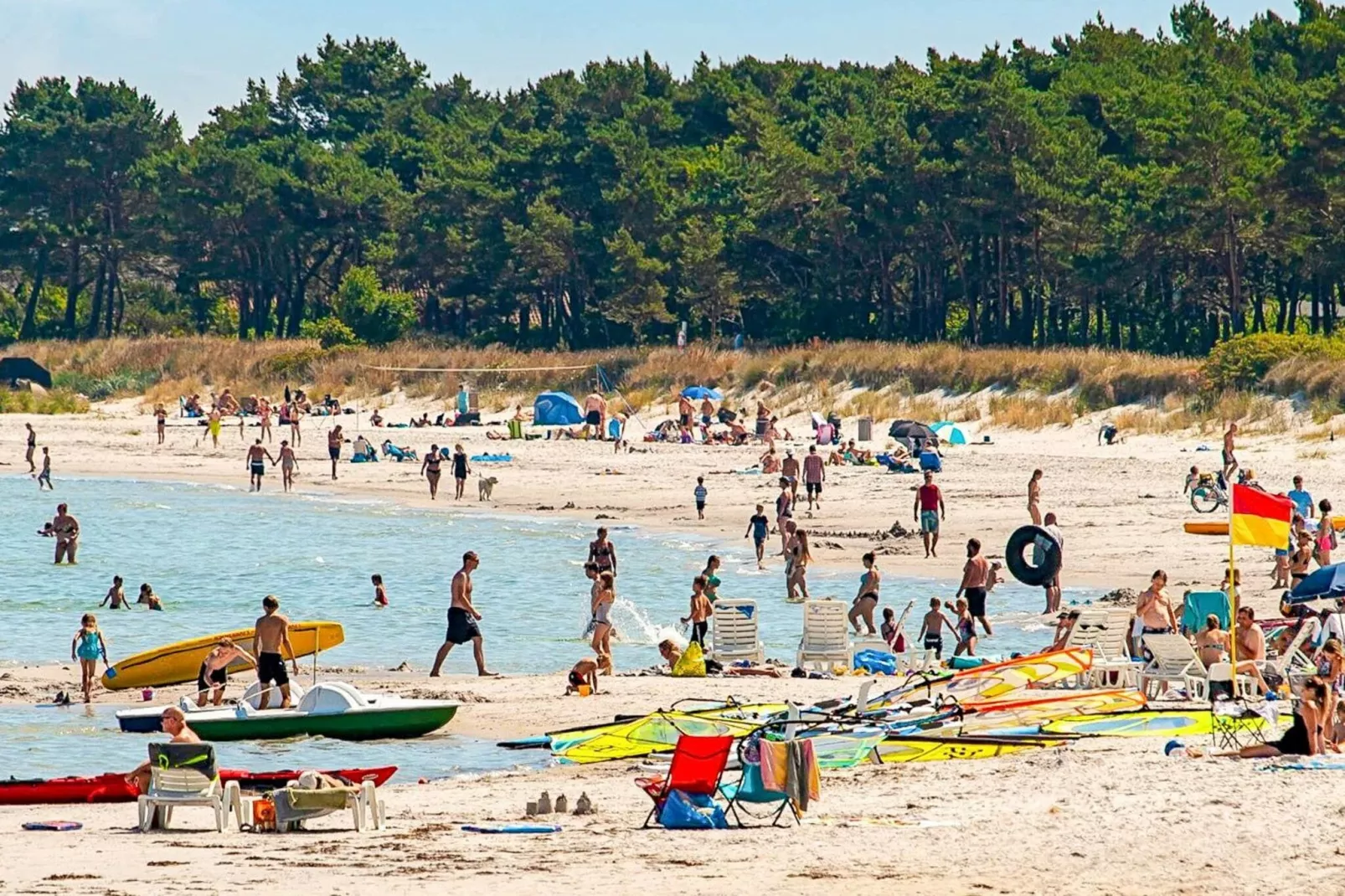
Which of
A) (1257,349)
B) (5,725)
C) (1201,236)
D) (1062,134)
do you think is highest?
(1062,134)

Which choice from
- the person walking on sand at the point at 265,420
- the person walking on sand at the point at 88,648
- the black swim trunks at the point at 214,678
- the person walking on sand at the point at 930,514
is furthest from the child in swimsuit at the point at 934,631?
the person walking on sand at the point at 265,420

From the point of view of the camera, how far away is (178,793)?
1182 centimetres

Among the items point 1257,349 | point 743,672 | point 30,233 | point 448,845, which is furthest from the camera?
point 30,233

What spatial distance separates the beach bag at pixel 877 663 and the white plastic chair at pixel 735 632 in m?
0.93

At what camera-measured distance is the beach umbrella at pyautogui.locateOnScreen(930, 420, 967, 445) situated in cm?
4278

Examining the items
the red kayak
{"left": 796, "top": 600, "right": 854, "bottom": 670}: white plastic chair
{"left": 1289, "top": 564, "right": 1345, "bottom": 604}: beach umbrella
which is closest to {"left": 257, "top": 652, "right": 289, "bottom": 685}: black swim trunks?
the red kayak

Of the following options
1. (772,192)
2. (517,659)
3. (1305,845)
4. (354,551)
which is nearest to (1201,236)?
(772,192)

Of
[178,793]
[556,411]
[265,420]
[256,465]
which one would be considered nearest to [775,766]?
[178,793]

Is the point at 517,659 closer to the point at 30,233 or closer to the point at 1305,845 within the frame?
the point at 1305,845

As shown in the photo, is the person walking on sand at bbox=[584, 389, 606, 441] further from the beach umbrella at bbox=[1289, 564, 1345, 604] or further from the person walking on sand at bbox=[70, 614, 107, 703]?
the beach umbrella at bbox=[1289, 564, 1345, 604]

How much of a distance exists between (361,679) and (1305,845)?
1098 cm

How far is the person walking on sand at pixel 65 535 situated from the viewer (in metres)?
30.2

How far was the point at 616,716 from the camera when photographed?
16.0m

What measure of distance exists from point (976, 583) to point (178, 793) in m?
10.4
